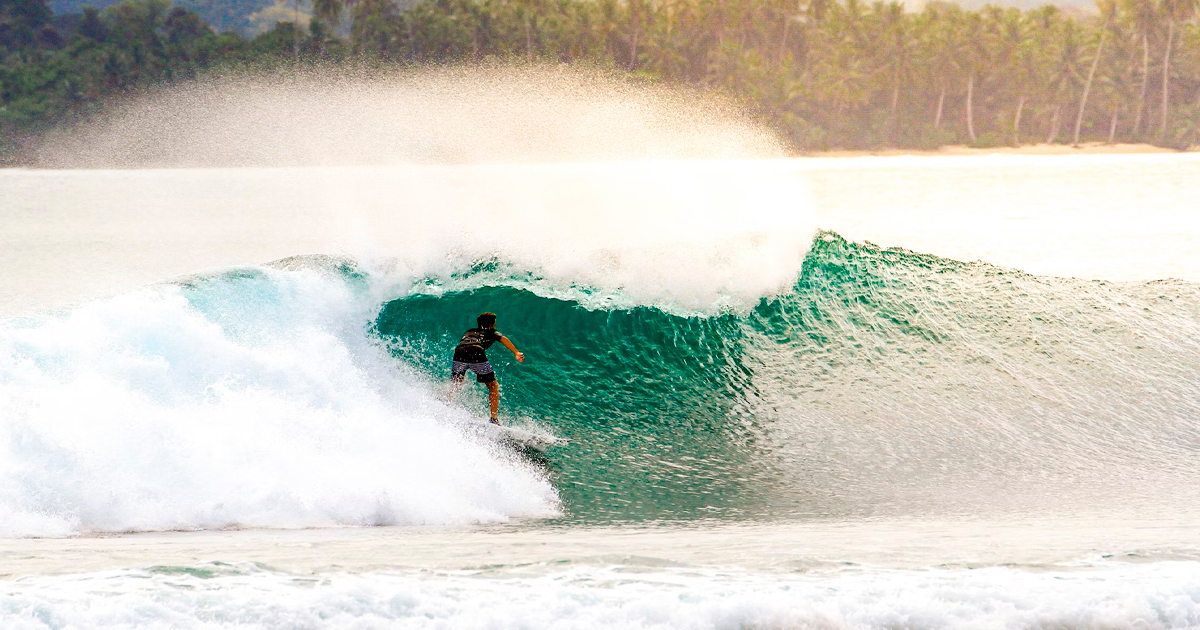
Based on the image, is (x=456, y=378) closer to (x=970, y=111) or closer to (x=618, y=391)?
(x=618, y=391)

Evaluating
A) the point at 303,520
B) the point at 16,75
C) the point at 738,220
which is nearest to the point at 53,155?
the point at 16,75

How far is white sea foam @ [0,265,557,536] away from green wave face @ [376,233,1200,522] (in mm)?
768

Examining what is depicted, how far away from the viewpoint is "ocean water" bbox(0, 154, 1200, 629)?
5785 mm

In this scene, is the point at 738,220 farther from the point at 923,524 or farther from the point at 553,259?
the point at 923,524

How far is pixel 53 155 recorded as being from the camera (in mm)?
75000

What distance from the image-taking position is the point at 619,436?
32.8 feet

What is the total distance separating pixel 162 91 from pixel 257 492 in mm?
78659

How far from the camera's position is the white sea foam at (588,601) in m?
5.38

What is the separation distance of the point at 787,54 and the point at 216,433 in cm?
8990

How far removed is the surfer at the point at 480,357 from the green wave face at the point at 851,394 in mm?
454

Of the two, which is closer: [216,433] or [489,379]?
[216,433]

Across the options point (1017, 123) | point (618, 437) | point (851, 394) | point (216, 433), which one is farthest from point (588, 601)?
point (1017, 123)

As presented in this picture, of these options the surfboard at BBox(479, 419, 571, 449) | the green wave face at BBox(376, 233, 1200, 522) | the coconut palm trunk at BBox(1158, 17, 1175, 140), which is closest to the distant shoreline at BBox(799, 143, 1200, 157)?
the coconut palm trunk at BBox(1158, 17, 1175, 140)

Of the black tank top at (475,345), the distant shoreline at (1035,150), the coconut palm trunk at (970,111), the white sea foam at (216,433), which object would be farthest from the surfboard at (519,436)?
the coconut palm trunk at (970,111)
